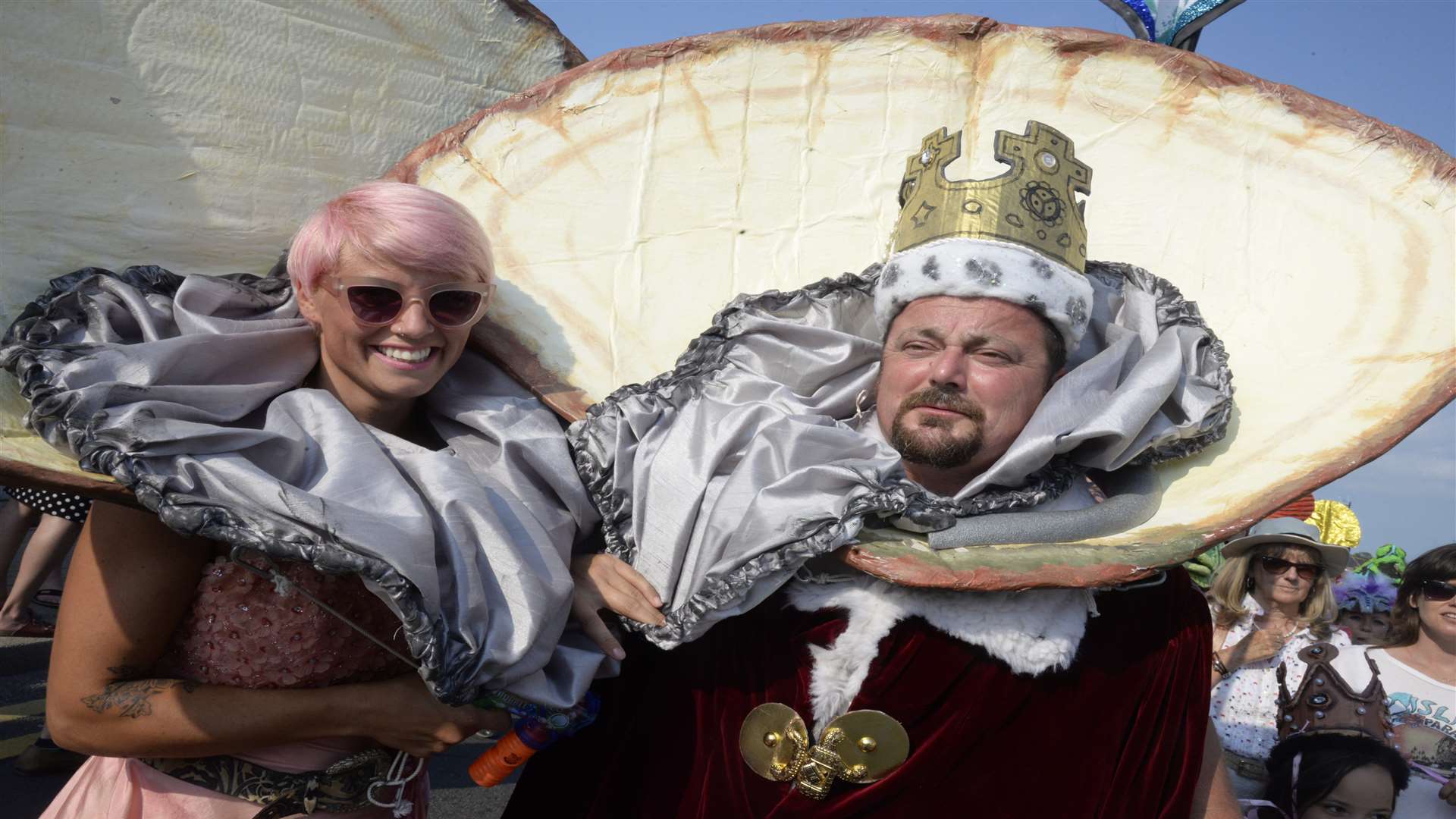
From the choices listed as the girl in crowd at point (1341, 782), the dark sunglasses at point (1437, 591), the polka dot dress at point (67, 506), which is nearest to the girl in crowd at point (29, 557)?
the polka dot dress at point (67, 506)

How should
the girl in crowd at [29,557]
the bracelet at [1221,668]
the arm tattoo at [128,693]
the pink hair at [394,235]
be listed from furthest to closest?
the girl in crowd at [29,557] → the bracelet at [1221,668] → the pink hair at [394,235] → the arm tattoo at [128,693]

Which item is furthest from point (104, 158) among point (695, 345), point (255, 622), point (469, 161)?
point (695, 345)

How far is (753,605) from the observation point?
185 centimetres

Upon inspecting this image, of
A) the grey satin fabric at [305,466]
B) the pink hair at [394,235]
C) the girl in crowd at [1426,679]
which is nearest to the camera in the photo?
the grey satin fabric at [305,466]

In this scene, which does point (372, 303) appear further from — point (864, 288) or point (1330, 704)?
point (1330, 704)

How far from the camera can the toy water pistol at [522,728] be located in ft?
5.77

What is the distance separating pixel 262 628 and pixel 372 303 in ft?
1.73

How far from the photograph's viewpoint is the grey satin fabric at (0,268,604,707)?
1.56 meters

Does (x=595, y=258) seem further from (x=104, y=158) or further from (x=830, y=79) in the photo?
(x=104, y=158)

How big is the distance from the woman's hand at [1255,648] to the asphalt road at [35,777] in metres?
2.61

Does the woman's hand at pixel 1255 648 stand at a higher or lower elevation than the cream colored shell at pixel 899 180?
lower

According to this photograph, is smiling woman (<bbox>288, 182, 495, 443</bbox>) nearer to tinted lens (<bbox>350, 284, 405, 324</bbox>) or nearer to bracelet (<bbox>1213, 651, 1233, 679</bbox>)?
tinted lens (<bbox>350, 284, 405, 324</bbox>)

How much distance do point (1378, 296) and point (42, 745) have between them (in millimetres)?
4302

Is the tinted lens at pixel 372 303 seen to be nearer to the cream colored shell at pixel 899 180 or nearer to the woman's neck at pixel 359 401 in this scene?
the woman's neck at pixel 359 401
